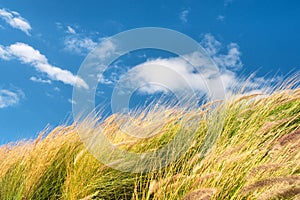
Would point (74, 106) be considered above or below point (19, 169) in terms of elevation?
above

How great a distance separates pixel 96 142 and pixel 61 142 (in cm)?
27

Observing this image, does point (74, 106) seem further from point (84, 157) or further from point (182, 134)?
point (182, 134)

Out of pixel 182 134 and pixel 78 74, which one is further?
pixel 182 134

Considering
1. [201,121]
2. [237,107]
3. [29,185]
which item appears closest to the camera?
[29,185]

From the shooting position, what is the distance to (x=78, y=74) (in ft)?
9.07

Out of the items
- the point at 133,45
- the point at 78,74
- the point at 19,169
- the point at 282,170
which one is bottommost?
the point at 282,170

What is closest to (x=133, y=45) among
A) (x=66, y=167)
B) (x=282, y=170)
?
(x=66, y=167)

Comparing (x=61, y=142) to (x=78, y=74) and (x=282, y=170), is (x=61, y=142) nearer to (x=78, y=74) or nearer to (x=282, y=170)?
(x=78, y=74)

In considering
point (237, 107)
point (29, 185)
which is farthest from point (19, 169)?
point (237, 107)

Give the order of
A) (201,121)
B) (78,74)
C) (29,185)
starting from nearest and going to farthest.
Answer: (29,185), (78,74), (201,121)

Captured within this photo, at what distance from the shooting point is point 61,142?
9.68ft

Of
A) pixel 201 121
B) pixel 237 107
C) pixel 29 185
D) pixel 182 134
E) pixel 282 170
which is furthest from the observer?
→ pixel 237 107

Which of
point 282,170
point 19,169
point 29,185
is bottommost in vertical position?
point 282,170

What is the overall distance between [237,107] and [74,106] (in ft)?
4.60
